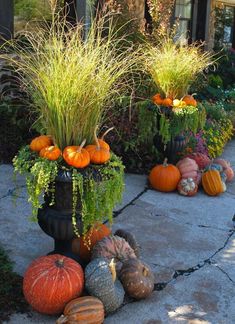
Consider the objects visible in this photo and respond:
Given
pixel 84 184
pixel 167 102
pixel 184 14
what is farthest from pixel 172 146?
pixel 184 14

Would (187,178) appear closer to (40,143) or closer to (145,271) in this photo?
(145,271)

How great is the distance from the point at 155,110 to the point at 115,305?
2.95m

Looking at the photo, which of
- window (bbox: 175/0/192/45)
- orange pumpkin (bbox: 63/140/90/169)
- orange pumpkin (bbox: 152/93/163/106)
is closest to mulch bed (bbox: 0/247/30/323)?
orange pumpkin (bbox: 63/140/90/169)

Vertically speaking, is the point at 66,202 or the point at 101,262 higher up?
the point at 66,202

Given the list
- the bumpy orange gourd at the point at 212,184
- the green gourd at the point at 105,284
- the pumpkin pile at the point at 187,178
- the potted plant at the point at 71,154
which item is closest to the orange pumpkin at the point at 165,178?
the pumpkin pile at the point at 187,178

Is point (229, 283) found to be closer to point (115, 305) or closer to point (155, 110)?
point (115, 305)

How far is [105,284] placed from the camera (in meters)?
2.96

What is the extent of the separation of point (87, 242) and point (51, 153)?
713mm

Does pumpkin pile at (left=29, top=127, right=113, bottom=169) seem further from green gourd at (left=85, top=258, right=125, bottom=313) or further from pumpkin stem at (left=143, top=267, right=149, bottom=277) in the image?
pumpkin stem at (left=143, top=267, right=149, bottom=277)

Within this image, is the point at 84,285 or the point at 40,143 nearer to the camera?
the point at 84,285

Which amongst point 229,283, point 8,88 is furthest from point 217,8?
point 229,283

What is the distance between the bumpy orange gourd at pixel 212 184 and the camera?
533cm

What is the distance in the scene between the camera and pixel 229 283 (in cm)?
351

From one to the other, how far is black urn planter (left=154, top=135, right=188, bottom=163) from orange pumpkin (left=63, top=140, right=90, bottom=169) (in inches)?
109
